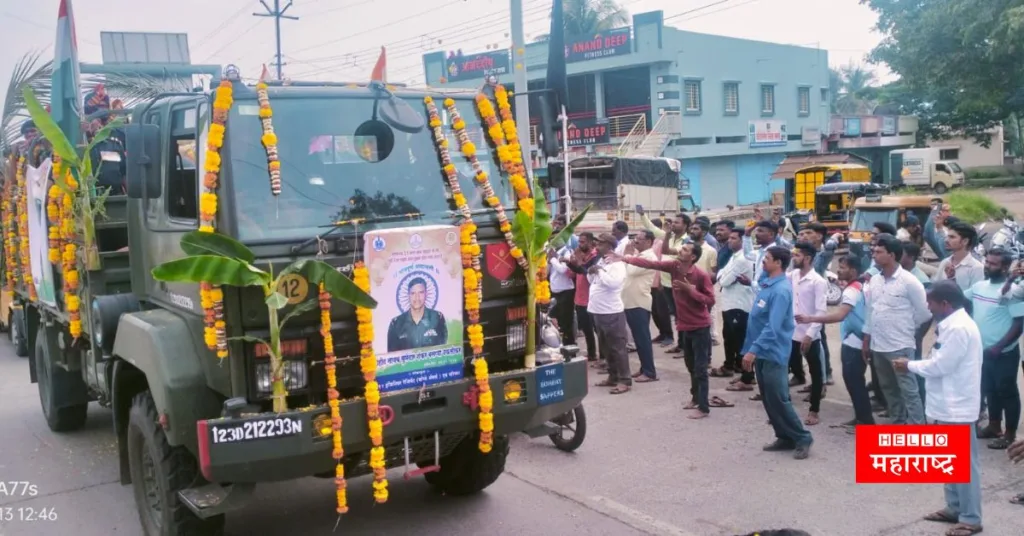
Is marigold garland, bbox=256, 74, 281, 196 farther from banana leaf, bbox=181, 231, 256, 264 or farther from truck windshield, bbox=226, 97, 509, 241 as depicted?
banana leaf, bbox=181, 231, 256, 264

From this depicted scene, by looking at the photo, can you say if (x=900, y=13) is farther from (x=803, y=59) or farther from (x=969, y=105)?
(x=803, y=59)

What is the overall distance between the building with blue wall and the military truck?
91.4 ft

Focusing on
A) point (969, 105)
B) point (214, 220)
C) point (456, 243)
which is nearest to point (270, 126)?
point (214, 220)

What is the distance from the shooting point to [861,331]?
721cm

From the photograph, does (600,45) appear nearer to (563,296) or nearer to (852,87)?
(563,296)

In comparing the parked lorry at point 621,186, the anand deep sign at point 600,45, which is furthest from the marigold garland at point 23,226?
the anand deep sign at point 600,45

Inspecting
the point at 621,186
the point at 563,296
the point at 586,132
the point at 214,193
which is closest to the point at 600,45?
the point at 586,132

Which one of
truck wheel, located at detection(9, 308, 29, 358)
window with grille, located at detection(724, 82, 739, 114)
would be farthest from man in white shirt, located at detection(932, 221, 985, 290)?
window with grille, located at detection(724, 82, 739, 114)

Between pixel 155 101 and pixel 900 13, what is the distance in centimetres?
3002

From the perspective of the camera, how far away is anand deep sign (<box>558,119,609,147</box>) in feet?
117

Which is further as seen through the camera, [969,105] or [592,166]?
[969,105]

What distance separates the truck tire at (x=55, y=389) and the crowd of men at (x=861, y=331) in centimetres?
504

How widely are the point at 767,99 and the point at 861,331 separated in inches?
1362

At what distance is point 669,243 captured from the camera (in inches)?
443
